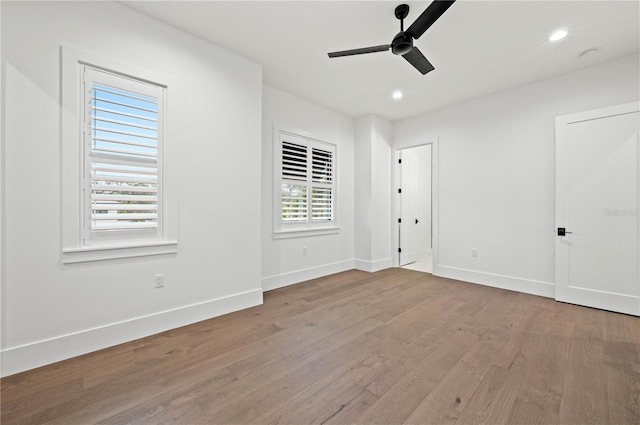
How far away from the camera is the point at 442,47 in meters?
2.87

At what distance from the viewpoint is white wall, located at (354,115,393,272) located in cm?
494

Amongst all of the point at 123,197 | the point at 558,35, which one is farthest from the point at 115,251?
the point at 558,35

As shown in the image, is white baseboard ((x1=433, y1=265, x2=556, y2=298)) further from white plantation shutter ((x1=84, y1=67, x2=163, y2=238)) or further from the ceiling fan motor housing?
Result: white plantation shutter ((x1=84, y1=67, x2=163, y2=238))

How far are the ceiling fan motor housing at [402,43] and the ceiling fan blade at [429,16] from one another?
39 millimetres

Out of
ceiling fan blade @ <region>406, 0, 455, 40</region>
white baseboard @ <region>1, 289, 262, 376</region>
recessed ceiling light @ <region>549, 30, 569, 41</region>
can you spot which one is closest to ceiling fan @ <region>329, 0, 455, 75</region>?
ceiling fan blade @ <region>406, 0, 455, 40</region>

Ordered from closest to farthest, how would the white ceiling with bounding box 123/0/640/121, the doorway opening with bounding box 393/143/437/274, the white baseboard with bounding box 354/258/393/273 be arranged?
the white ceiling with bounding box 123/0/640/121 → the white baseboard with bounding box 354/258/393/273 → the doorway opening with bounding box 393/143/437/274

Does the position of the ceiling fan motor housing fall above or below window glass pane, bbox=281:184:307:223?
above

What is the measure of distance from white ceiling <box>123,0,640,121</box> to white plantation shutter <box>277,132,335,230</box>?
93cm

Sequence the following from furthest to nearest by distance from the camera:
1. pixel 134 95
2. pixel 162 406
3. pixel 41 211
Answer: pixel 134 95 < pixel 41 211 < pixel 162 406

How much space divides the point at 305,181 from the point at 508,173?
3.03 meters

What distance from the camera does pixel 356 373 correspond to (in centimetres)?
192

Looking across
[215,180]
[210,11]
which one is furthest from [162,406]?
[210,11]

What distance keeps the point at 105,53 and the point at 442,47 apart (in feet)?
10.5

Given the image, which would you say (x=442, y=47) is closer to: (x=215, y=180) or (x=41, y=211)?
(x=215, y=180)
